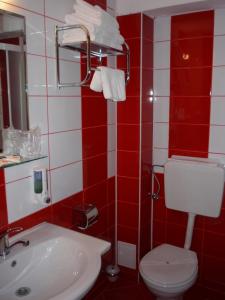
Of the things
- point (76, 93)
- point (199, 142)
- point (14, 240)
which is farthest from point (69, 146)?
point (199, 142)

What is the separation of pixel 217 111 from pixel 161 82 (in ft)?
1.55

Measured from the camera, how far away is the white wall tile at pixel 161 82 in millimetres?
2402

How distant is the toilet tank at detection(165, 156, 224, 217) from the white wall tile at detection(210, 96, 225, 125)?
0.96 feet

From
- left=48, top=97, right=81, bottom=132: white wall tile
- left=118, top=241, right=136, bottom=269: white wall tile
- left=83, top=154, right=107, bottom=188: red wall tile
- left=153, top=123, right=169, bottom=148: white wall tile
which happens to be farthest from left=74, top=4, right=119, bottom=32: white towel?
left=118, top=241, right=136, bottom=269: white wall tile

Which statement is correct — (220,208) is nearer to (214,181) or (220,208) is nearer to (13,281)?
(214,181)

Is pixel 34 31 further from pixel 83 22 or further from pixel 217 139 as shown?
pixel 217 139

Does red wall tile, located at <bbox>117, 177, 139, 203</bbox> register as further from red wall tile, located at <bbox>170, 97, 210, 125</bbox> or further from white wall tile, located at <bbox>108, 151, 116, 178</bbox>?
red wall tile, located at <bbox>170, 97, 210, 125</bbox>

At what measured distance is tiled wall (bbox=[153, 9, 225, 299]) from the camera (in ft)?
7.30

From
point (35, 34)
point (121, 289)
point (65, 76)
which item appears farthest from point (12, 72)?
point (121, 289)

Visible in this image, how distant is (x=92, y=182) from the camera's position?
2229mm

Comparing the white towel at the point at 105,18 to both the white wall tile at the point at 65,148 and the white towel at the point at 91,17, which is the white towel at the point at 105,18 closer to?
the white towel at the point at 91,17

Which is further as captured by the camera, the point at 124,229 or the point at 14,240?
the point at 124,229

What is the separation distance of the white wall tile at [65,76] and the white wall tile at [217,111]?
3.16 ft

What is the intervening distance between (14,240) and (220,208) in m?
1.40
